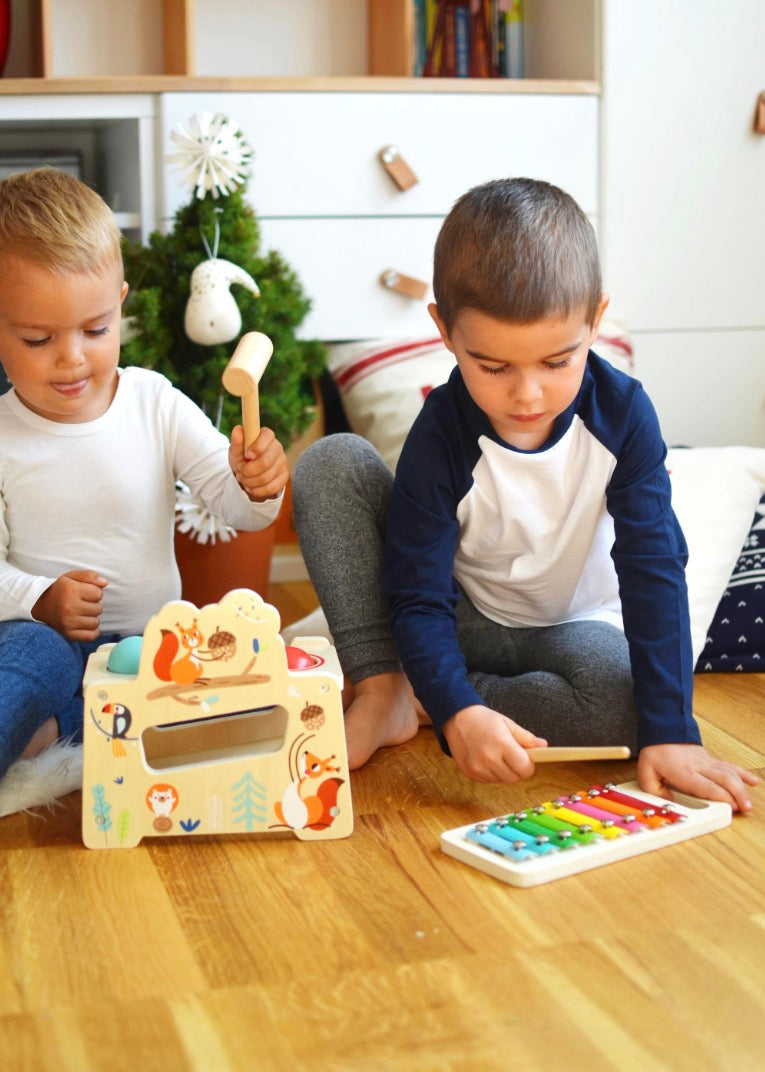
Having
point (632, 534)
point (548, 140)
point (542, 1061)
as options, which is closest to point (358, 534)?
point (632, 534)

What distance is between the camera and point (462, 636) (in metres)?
1.28

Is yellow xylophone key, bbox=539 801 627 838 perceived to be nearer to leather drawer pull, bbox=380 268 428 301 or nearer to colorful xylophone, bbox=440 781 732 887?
colorful xylophone, bbox=440 781 732 887

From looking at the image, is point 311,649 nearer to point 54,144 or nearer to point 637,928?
point 637,928

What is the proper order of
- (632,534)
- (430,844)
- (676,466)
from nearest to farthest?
(430,844) < (632,534) < (676,466)

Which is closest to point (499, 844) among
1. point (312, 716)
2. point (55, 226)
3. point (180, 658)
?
point (312, 716)

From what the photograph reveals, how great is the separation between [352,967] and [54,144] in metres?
1.71

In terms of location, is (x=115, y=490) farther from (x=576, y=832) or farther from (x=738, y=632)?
(x=738, y=632)

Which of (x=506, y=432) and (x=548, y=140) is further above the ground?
(x=548, y=140)

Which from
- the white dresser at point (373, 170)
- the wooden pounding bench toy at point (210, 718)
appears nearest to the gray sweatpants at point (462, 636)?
the wooden pounding bench toy at point (210, 718)

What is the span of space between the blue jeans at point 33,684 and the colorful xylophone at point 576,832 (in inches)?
15.1

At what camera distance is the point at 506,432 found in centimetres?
116

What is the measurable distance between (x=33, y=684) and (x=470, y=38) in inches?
59.0

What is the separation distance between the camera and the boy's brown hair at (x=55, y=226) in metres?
1.15

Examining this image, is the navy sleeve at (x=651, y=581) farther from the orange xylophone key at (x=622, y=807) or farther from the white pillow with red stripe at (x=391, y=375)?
the white pillow with red stripe at (x=391, y=375)
